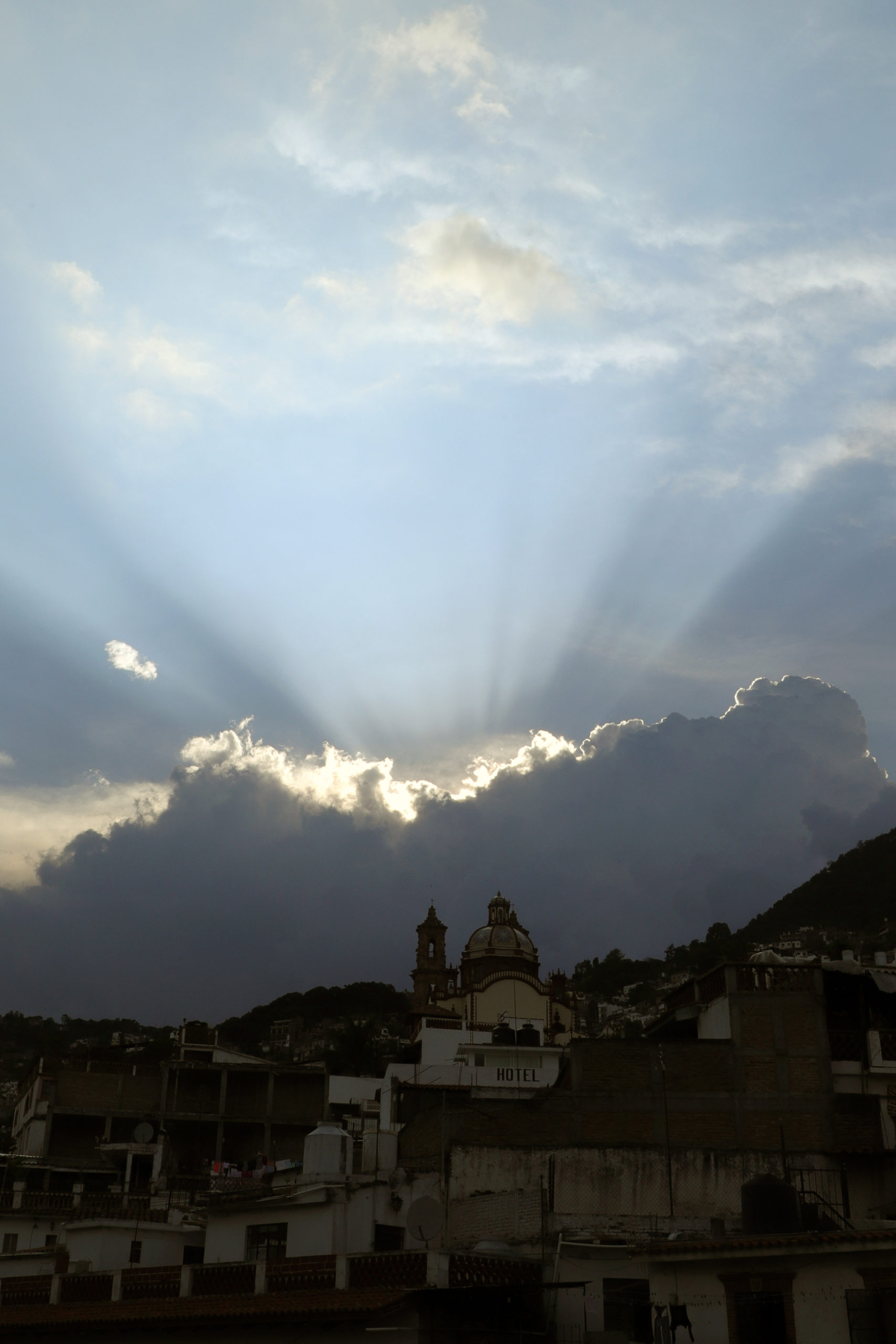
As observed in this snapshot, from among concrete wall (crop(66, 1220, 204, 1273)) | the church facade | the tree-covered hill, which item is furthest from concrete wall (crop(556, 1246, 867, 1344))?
the tree-covered hill

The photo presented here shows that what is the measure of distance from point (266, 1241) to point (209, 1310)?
4863 millimetres

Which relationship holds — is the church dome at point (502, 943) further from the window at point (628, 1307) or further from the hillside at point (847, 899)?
the window at point (628, 1307)

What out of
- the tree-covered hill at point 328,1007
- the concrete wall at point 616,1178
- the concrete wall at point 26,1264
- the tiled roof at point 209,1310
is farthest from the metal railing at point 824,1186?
the tree-covered hill at point 328,1007

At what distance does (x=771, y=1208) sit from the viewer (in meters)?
27.3

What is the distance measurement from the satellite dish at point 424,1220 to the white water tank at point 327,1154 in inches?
219

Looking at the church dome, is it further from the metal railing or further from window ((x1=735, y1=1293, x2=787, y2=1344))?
window ((x1=735, y1=1293, x2=787, y2=1344))

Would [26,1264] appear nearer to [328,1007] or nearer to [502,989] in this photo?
[502,989]

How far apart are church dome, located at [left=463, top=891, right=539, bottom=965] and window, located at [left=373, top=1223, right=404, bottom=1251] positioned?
49.7 metres

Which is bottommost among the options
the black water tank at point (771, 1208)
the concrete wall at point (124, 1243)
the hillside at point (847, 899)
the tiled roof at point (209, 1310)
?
the tiled roof at point (209, 1310)

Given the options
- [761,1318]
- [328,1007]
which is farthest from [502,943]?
[761,1318]

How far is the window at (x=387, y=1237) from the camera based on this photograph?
33.3m

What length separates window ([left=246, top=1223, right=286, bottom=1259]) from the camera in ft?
109

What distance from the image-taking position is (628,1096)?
123 feet

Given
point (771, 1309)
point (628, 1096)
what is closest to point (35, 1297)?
point (628, 1096)
